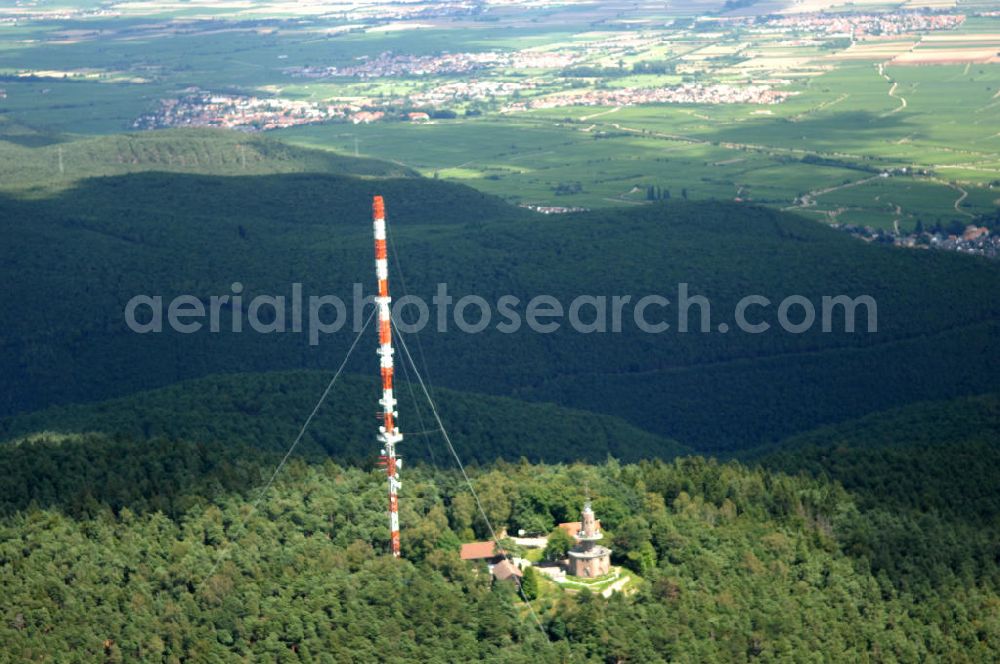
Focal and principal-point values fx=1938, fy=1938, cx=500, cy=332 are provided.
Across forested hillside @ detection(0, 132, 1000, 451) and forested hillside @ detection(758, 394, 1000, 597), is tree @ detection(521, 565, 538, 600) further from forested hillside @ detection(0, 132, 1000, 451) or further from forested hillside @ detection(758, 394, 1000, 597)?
forested hillside @ detection(0, 132, 1000, 451)

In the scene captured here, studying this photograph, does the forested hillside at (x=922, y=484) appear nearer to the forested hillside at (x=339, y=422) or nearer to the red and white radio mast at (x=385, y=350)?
the forested hillside at (x=339, y=422)

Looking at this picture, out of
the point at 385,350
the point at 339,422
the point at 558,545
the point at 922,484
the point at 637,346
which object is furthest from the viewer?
the point at 637,346

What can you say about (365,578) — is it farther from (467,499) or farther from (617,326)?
(617,326)

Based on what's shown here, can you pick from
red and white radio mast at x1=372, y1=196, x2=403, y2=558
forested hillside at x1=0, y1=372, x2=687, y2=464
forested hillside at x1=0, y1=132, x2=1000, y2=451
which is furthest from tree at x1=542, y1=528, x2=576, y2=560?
forested hillside at x1=0, y1=132, x2=1000, y2=451

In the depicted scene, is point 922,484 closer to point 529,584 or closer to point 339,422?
point 529,584

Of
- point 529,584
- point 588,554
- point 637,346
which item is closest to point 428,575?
point 529,584

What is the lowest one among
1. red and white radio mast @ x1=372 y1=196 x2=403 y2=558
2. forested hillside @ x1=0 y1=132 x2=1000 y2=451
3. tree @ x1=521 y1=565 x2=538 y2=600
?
forested hillside @ x1=0 y1=132 x2=1000 y2=451
